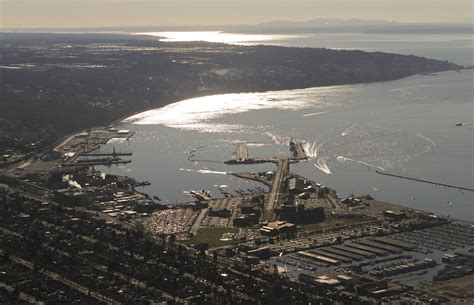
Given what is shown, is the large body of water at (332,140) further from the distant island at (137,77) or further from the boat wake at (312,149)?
the distant island at (137,77)

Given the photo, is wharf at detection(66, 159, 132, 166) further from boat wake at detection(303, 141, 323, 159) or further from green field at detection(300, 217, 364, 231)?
green field at detection(300, 217, 364, 231)

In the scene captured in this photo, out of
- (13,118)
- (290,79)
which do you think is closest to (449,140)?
(13,118)

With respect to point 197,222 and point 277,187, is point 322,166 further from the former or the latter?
point 197,222

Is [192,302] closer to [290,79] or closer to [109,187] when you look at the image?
[109,187]

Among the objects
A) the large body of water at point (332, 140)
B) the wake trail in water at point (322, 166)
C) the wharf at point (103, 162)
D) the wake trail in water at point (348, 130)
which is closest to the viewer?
the large body of water at point (332, 140)

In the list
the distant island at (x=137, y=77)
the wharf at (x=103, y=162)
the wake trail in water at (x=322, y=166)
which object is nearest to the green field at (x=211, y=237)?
the wake trail in water at (x=322, y=166)

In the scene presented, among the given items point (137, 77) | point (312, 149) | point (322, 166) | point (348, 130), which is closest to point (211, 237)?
point (322, 166)
